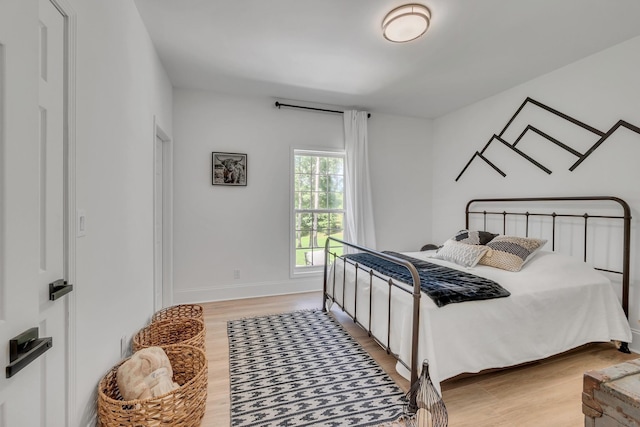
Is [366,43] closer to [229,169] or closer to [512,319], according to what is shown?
[229,169]

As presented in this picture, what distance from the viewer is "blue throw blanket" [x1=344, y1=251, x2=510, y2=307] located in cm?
182

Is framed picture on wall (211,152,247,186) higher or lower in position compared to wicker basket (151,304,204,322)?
higher

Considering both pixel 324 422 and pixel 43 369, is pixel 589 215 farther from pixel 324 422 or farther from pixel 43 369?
pixel 43 369

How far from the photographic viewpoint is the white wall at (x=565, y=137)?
2371 millimetres

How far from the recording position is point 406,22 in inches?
80.0

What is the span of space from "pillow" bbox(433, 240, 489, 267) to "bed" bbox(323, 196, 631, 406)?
57mm

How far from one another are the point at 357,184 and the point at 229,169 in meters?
1.69

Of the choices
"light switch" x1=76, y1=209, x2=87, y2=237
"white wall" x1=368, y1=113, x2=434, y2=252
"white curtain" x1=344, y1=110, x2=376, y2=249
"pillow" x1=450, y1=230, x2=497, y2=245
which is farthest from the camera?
"white wall" x1=368, y1=113, x2=434, y2=252

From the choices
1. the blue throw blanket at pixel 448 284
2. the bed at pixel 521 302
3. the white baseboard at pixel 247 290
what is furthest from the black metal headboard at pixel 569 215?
the white baseboard at pixel 247 290

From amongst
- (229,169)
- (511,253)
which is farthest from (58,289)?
(511,253)

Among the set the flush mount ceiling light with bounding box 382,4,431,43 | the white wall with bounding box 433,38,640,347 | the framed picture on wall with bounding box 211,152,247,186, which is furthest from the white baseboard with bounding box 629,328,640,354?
the framed picture on wall with bounding box 211,152,247,186

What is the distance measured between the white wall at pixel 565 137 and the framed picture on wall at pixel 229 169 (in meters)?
2.96

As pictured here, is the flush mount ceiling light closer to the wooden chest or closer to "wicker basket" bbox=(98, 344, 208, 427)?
the wooden chest

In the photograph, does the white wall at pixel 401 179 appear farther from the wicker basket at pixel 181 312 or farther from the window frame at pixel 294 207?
the wicker basket at pixel 181 312
